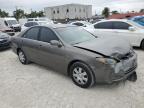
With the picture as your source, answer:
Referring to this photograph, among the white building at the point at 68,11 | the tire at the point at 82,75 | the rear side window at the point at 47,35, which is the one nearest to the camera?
the tire at the point at 82,75

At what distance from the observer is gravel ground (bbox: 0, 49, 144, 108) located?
3352 millimetres

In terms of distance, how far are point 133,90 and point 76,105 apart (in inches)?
53.7

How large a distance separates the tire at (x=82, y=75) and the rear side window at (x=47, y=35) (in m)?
1.03

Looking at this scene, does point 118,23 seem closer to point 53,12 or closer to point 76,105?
point 76,105

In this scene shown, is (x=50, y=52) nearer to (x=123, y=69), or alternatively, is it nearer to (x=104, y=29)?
(x=123, y=69)

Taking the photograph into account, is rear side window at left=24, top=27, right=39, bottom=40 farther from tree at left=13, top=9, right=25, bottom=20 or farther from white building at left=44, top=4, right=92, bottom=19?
white building at left=44, top=4, right=92, bottom=19

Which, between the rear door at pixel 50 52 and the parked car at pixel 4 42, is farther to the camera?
the parked car at pixel 4 42

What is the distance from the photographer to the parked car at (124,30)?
23.6ft

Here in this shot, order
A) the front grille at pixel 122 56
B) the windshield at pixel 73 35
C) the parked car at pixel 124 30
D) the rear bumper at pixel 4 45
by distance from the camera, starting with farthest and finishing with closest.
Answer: the rear bumper at pixel 4 45 < the parked car at pixel 124 30 < the windshield at pixel 73 35 < the front grille at pixel 122 56

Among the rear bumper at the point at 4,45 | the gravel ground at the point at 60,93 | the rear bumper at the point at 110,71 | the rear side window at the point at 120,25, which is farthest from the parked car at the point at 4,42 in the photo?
the rear bumper at the point at 110,71

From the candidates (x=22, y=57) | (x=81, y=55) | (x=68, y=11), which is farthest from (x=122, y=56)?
(x=68, y=11)

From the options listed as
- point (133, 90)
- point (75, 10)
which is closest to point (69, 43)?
point (133, 90)

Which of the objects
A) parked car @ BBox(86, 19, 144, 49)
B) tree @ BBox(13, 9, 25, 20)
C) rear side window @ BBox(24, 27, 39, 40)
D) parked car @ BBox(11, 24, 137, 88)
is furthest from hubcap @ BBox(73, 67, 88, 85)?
tree @ BBox(13, 9, 25, 20)

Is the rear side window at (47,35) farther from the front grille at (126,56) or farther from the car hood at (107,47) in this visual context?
the front grille at (126,56)
